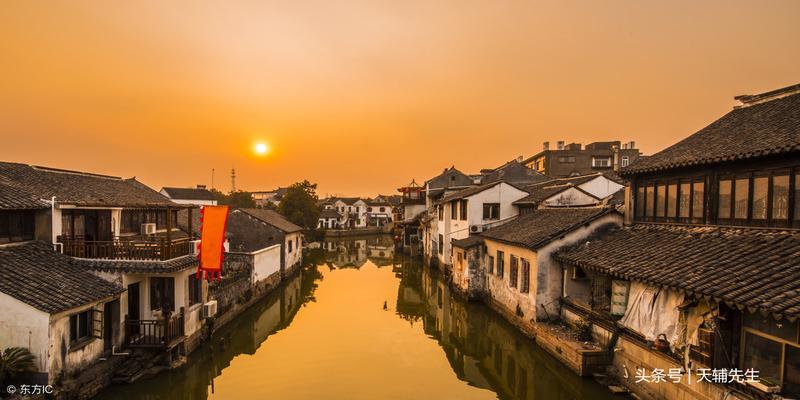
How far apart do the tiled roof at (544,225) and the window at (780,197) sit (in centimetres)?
617

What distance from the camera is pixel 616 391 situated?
38.4 ft

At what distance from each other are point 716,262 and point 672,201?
455 cm

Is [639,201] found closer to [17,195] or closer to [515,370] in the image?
[515,370]

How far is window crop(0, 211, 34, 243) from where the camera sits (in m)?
11.7

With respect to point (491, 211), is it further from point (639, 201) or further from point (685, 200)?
point (685, 200)

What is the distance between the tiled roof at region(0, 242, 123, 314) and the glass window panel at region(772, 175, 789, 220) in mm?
18421

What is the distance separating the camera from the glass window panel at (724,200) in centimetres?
1166

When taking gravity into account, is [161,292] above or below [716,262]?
below

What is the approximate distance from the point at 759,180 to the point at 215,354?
61.9ft

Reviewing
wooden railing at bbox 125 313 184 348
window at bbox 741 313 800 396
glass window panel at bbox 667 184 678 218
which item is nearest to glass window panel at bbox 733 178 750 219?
glass window panel at bbox 667 184 678 218

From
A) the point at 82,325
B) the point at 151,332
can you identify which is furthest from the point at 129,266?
the point at 151,332

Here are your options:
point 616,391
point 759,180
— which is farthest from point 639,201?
point 616,391

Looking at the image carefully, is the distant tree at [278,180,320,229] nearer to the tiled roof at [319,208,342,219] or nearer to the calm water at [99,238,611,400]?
the calm water at [99,238,611,400]

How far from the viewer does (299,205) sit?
51.7 metres
